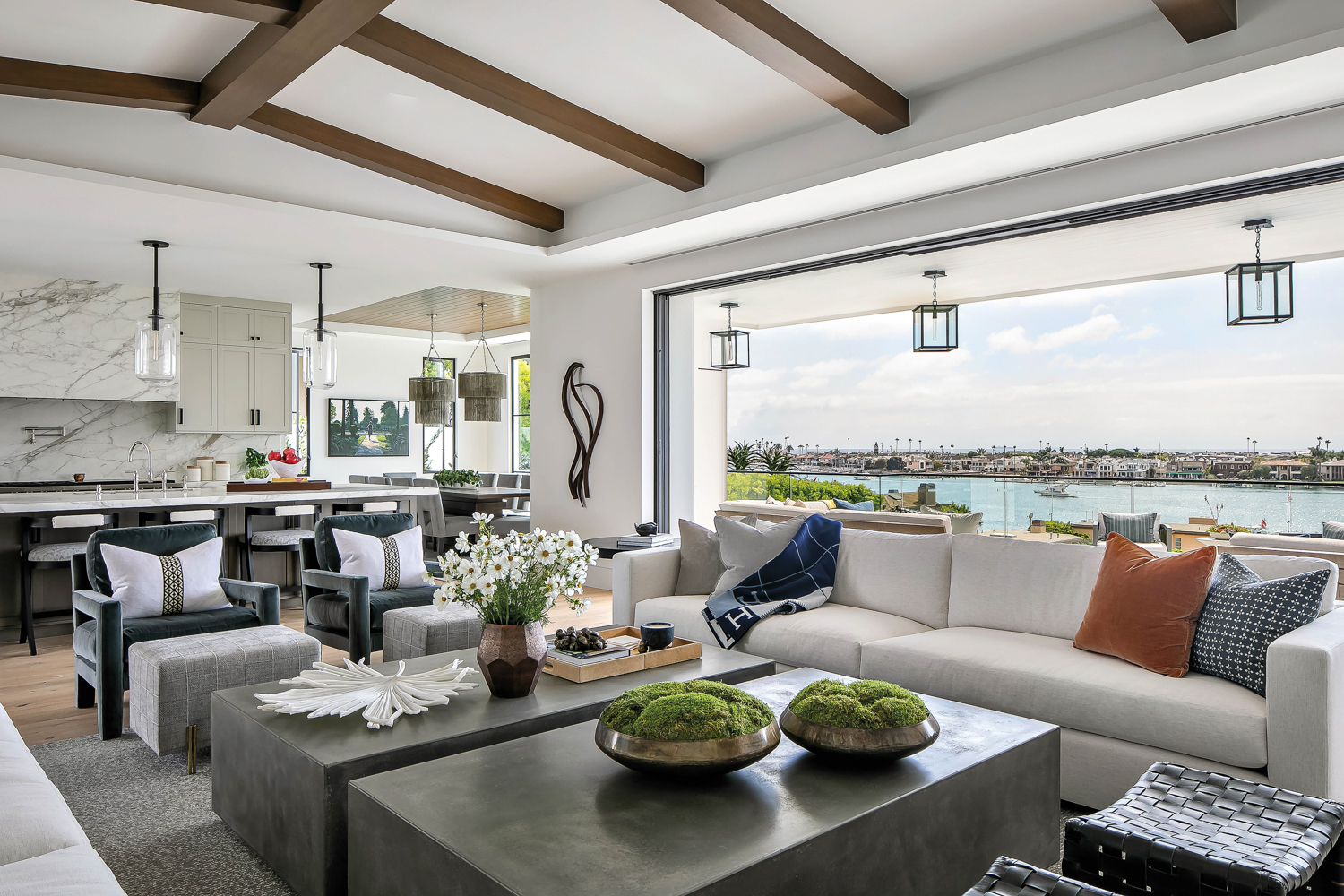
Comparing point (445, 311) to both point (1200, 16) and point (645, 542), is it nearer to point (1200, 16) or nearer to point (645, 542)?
point (645, 542)

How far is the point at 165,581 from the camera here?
3764 millimetres

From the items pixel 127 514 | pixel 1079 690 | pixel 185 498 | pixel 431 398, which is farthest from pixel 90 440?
pixel 1079 690

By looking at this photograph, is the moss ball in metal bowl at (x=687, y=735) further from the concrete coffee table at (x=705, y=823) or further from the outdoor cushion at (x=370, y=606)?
the outdoor cushion at (x=370, y=606)

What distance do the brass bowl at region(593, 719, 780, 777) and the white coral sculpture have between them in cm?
79

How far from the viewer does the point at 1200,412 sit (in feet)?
23.1

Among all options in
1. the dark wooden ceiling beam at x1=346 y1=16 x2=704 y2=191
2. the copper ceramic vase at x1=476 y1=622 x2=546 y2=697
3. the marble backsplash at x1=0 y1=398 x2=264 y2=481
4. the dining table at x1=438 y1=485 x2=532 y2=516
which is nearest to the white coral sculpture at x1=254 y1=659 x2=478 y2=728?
the copper ceramic vase at x1=476 y1=622 x2=546 y2=697

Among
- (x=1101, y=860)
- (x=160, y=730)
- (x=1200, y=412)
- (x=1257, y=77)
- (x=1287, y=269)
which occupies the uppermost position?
(x=1257, y=77)

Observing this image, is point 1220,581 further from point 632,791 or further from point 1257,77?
point 632,791

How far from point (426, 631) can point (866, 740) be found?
2292mm

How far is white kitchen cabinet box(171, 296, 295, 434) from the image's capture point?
7859 millimetres

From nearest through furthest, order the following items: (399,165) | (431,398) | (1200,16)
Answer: (1200,16), (399,165), (431,398)

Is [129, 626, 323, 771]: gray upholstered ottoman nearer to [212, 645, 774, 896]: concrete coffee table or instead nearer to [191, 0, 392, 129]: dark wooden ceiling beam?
[212, 645, 774, 896]: concrete coffee table

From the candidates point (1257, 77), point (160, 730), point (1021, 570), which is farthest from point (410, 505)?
point (1257, 77)

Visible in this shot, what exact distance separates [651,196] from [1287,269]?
3.68 m
